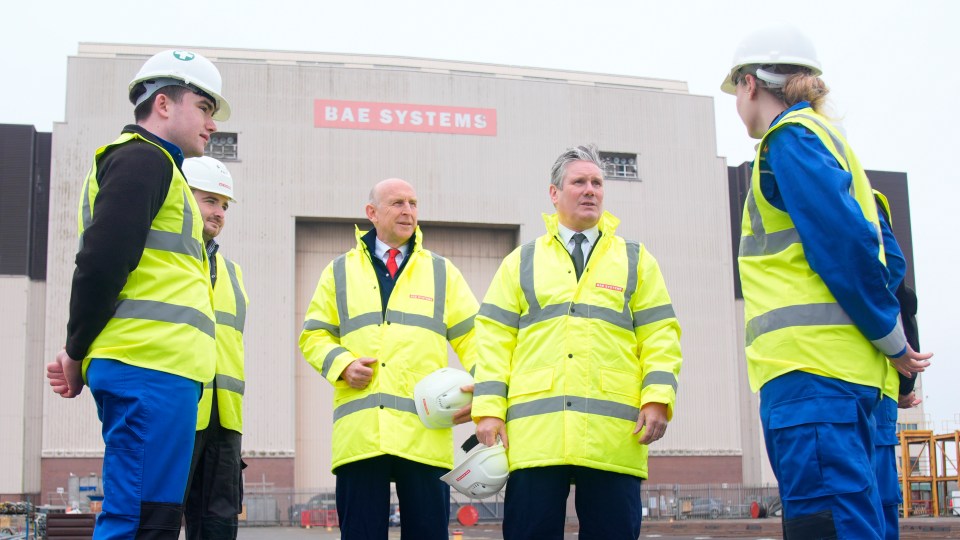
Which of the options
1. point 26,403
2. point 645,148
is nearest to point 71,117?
point 26,403

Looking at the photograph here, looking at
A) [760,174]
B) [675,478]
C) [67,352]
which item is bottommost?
[675,478]

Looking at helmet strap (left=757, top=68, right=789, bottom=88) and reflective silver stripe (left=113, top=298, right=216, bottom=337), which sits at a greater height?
helmet strap (left=757, top=68, right=789, bottom=88)

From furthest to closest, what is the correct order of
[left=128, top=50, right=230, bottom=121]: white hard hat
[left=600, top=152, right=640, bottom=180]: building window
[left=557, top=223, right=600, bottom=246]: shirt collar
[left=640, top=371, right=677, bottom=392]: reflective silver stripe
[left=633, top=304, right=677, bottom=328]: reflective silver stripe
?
[left=600, top=152, right=640, bottom=180]: building window
[left=557, top=223, right=600, bottom=246]: shirt collar
[left=633, top=304, right=677, bottom=328]: reflective silver stripe
[left=640, top=371, right=677, bottom=392]: reflective silver stripe
[left=128, top=50, right=230, bottom=121]: white hard hat

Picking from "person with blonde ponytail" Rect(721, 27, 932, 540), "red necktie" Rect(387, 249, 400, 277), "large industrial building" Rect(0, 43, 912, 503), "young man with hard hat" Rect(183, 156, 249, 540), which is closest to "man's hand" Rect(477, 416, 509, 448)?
"red necktie" Rect(387, 249, 400, 277)

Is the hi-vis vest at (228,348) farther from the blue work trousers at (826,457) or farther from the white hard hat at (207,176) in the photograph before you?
the blue work trousers at (826,457)

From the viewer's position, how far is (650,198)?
1537 inches

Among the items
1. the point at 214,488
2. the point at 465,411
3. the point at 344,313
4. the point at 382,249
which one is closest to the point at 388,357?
the point at 344,313

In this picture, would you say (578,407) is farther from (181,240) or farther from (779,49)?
(181,240)

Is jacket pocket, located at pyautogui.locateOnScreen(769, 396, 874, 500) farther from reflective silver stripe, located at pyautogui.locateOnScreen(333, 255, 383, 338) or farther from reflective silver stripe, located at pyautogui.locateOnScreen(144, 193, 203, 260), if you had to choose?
reflective silver stripe, located at pyautogui.locateOnScreen(333, 255, 383, 338)

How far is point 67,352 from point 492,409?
1.88 m

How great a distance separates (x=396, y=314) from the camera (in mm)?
5543

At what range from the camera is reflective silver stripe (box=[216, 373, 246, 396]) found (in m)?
5.95

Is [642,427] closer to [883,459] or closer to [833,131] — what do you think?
[883,459]

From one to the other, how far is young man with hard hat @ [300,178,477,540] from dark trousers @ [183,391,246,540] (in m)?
0.73
